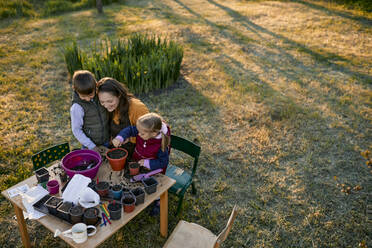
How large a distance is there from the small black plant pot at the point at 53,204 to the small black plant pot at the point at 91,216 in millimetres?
228

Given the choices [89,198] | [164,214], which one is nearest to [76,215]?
[89,198]

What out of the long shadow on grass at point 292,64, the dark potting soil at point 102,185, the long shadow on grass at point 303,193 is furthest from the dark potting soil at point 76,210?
the long shadow on grass at point 292,64

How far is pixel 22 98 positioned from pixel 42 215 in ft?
13.8

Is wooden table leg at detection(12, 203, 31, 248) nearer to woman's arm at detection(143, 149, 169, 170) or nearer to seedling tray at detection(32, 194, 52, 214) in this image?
seedling tray at detection(32, 194, 52, 214)

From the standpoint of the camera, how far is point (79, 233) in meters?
1.76

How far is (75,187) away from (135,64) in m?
3.38

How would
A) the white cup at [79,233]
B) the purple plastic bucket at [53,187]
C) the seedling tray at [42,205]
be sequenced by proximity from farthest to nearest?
1. the purple plastic bucket at [53,187]
2. the seedling tray at [42,205]
3. the white cup at [79,233]

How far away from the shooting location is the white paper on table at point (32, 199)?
1972mm

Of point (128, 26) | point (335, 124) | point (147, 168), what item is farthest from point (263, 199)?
point (128, 26)

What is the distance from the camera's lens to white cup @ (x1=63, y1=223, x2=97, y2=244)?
1.77 m

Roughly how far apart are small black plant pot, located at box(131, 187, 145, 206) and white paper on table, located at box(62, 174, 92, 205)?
1.26ft

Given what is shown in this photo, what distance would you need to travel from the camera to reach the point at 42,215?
77.6 inches

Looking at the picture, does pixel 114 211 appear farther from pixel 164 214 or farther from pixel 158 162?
pixel 164 214

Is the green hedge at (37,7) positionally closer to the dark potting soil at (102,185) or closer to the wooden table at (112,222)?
the wooden table at (112,222)
